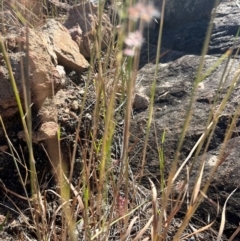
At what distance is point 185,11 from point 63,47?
1.05 meters

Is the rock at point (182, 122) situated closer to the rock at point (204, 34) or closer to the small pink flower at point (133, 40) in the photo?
the rock at point (204, 34)

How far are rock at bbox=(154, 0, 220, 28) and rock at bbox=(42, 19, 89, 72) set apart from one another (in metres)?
0.86

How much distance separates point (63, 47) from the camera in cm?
165

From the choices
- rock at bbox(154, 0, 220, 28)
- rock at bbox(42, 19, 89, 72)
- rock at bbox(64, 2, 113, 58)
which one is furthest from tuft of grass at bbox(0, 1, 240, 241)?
rock at bbox(154, 0, 220, 28)

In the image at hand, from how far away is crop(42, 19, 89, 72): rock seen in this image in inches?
63.5

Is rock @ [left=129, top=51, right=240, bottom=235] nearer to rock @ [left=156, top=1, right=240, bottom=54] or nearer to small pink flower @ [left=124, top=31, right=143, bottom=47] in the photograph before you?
rock @ [left=156, top=1, right=240, bottom=54]

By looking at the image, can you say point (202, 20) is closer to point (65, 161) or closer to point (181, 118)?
point (181, 118)

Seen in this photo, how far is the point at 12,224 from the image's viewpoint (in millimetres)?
1194

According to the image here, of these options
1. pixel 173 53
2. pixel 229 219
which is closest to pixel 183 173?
pixel 229 219

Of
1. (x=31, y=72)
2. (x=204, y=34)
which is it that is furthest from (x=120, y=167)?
(x=204, y=34)

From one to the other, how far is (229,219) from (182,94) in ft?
2.02

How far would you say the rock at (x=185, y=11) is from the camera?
7.98 feet

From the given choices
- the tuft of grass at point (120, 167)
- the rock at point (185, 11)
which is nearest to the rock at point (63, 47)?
the tuft of grass at point (120, 167)

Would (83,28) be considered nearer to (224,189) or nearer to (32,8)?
(32,8)
